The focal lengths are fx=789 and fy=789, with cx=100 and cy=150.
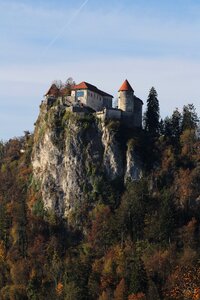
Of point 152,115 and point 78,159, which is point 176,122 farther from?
point 78,159

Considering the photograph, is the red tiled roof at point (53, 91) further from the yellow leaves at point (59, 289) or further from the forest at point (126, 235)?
the yellow leaves at point (59, 289)

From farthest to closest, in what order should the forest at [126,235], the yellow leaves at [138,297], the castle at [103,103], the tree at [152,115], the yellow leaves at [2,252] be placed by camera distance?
the tree at [152,115], the castle at [103,103], the yellow leaves at [2,252], the forest at [126,235], the yellow leaves at [138,297]

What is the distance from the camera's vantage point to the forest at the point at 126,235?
97.5m

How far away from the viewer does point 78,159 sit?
11462 centimetres

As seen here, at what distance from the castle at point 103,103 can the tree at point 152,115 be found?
62.7 inches

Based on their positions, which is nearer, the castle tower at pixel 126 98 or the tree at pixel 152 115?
the castle tower at pixel 126 98

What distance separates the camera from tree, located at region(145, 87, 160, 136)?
120 m

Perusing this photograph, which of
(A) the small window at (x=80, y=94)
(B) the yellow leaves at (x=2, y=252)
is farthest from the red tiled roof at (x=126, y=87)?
(B) the yellow leaves at (x=2, y=252)

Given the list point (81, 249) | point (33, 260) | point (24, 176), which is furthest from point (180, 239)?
point (24, 176)

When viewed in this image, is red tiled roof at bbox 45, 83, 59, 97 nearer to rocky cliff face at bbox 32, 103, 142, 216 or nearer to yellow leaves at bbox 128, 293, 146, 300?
rocky cliff face at bbox 32, 103, 142, 216

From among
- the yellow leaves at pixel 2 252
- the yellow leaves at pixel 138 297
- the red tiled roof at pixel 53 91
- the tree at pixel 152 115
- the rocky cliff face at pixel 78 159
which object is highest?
the red tiled roof at pixel 53 91

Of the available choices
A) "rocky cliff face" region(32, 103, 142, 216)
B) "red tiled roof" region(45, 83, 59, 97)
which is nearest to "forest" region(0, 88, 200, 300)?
"rocky cliff face" region(32, 103, 142, 216)

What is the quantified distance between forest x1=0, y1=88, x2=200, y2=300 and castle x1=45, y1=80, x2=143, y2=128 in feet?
8.62

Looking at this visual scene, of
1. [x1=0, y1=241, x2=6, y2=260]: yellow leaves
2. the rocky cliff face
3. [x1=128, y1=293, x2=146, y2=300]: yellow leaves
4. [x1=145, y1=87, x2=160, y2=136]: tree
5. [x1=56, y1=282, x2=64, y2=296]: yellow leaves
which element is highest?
[x1=145, y1=87, x2=160, y2=136]: tree
